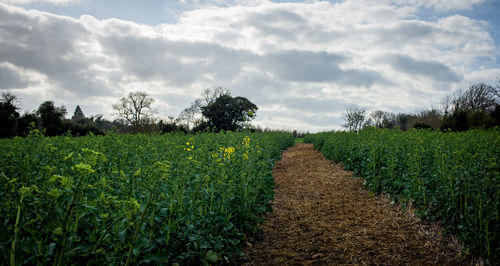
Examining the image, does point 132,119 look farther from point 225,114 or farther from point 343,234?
point 343,234

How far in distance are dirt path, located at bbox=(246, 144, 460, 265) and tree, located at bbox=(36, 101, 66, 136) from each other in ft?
95.8

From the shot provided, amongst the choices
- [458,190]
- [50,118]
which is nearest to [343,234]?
[458,190]

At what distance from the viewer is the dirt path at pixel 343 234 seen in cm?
437

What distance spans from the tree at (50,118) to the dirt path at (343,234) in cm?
2921

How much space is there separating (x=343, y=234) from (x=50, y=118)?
33.6 metres

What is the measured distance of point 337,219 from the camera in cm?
616

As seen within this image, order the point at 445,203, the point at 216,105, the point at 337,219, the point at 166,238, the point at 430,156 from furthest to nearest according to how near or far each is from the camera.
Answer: the point at 216,105, the point at 430,156, the point at 337,219, the point at 445,203, the point at 166,238

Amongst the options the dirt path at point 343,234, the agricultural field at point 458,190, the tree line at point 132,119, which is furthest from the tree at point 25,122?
the agricultural field at point 458,190

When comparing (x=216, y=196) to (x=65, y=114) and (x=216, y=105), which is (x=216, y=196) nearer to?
(x=65, y=114)

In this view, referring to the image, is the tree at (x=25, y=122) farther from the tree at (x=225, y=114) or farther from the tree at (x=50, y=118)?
the tree at (x=225, y=114)

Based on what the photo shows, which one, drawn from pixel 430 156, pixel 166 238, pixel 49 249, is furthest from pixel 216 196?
pixel 430 156

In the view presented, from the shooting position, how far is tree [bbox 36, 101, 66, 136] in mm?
28655

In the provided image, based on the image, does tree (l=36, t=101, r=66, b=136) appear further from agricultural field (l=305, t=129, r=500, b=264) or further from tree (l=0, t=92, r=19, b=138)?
agricultural field (l=305, t=129, r=500, b=264)

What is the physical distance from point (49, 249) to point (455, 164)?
5.93m
